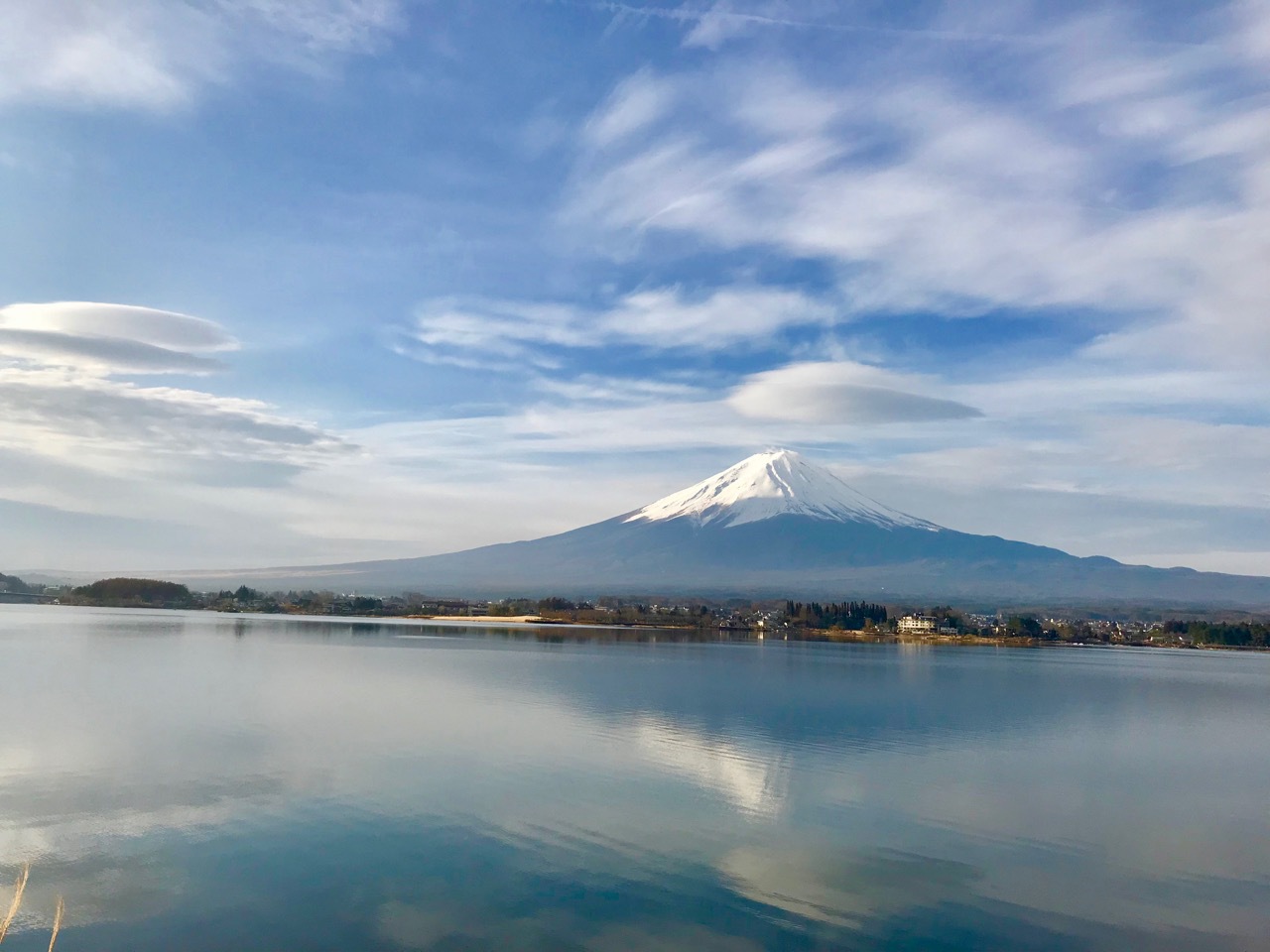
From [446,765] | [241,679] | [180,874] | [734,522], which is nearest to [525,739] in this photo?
[446,765]

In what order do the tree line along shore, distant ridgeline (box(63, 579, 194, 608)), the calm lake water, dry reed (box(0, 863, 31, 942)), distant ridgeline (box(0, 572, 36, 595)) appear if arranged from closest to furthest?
dry reed (box(0, 863, 31, 942)) → the calm lake water → the tree line along shore → distant ridgeline (box(63, 579, 194, 608)) → distant ridgeline (box(0, 572, 36, 595))

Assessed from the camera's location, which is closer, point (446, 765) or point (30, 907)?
point (30, 907)

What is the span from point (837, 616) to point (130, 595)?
202ft

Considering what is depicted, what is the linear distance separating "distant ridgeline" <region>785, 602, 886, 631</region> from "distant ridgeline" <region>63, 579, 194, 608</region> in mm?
53118

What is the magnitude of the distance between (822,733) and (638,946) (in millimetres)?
10866

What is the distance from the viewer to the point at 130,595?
81188 mm

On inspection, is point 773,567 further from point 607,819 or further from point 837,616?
point 607,819

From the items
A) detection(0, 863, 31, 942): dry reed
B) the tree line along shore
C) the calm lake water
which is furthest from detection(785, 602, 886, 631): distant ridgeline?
detection(0, 863, 31, 942): dry reed

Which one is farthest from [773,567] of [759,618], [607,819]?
[607,819]

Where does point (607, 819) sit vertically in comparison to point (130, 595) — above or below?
below

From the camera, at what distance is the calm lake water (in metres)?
7.45

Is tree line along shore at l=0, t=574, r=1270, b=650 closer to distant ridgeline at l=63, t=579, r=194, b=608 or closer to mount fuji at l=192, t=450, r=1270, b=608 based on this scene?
distant ridgeline at l=63, t=579, r=194, b=608

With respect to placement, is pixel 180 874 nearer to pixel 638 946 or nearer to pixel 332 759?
pixel 638 946

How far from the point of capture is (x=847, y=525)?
187 m
